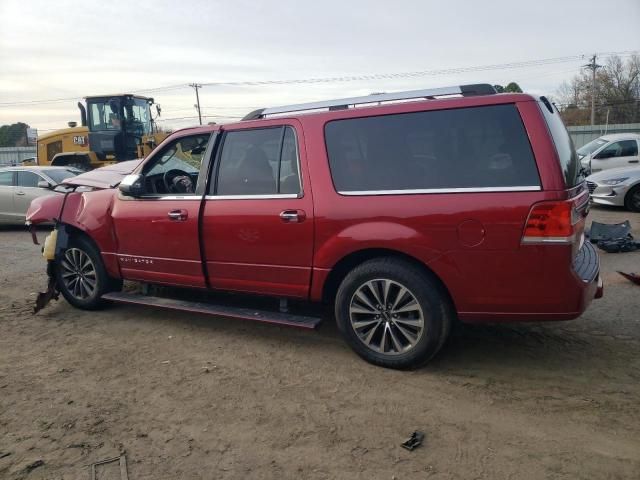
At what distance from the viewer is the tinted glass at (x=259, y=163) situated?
160 inches

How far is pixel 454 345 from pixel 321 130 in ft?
6.70

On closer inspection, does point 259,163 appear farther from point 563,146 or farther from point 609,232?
point 609,232

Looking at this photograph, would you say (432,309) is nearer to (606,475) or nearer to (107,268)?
(606,475)

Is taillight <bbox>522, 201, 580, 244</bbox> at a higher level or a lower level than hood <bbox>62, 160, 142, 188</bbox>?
lower

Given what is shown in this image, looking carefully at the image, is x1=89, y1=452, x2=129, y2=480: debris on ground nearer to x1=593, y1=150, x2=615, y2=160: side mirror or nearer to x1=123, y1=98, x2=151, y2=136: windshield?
x1=593, y1=150, x2=615, y2=160: side mirror

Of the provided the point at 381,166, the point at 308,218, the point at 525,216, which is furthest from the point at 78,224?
the point at 525,216

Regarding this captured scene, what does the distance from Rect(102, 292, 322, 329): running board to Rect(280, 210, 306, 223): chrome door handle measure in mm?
799

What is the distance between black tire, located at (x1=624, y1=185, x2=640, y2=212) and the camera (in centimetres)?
1070

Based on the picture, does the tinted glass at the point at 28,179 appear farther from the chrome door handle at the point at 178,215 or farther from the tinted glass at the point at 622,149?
the tinted glass at the point at 622,149

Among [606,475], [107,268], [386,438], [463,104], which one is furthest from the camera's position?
[107,268]

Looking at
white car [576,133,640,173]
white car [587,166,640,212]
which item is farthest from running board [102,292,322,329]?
white car [576,133,640,173]

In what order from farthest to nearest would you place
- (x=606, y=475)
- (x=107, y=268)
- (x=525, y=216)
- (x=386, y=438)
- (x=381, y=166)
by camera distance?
(x=107, y=268) → (x=381, y=166) → (x=525, y=216) → (x=386, y=438) → (x=606, y=475)

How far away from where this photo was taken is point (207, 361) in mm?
4062

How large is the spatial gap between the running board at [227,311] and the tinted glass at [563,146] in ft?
6.80
